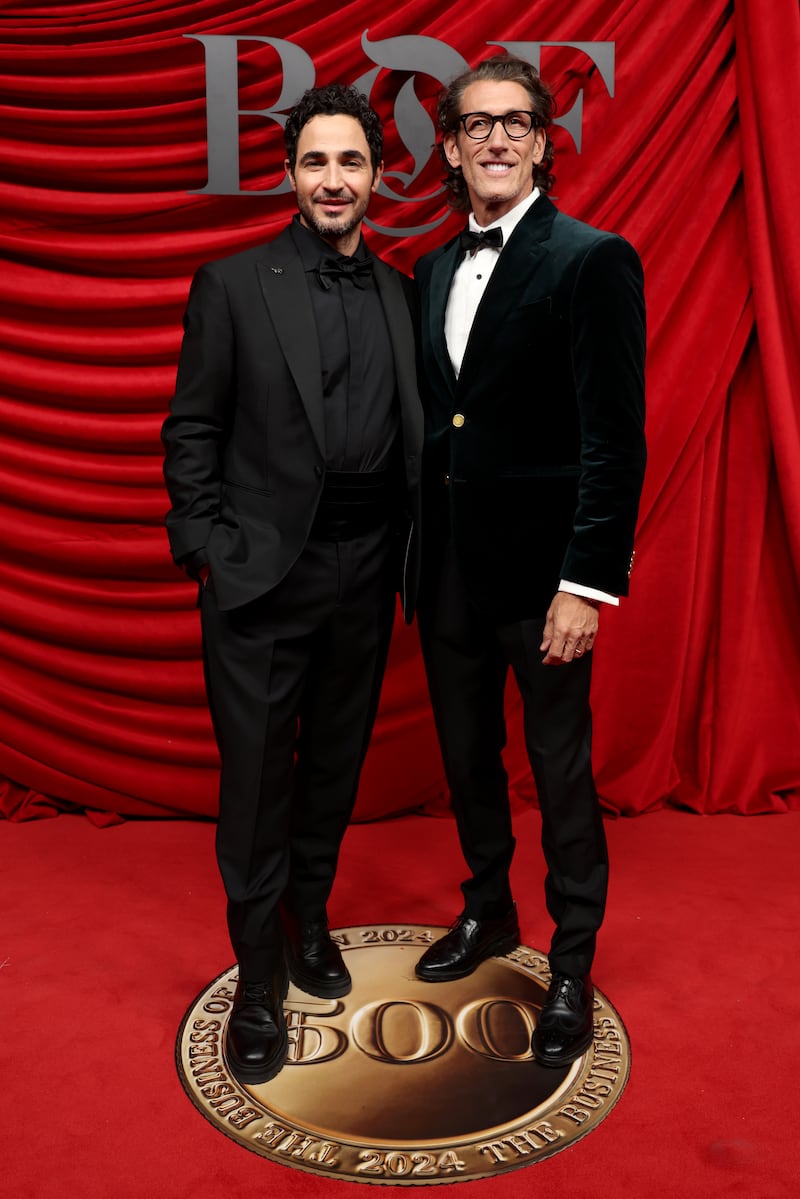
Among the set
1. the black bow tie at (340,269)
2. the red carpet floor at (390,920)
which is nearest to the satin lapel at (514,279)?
the black bow tie at (340,269)

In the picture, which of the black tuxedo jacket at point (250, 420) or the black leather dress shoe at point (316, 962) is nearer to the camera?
the black tuxedo jacket at point (250, 420)

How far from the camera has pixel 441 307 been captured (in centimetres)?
223

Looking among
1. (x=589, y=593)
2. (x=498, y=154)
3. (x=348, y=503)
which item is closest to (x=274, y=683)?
(x=348, y=503)

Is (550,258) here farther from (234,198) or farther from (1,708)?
(1,708)

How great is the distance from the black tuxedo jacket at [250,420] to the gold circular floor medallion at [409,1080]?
2.90 feet

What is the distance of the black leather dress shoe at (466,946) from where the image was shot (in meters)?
2.47

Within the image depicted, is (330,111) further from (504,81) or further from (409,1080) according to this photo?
(409,1080)

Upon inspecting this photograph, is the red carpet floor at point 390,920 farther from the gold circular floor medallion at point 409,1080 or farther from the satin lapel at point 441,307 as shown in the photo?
the satin lapel at point 441,307

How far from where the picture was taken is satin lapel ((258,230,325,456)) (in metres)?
2.09

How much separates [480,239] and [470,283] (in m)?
0.08

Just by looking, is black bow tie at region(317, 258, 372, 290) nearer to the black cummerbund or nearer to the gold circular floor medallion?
the black cummerbund

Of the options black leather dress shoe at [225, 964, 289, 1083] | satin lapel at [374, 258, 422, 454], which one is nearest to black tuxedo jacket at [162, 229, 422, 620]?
satin lapel at [374, 258, 422, 454]

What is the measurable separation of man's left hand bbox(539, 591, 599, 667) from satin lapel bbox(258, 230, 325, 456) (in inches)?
20.4

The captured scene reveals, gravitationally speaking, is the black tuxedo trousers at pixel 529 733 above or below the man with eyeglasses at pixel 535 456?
below
